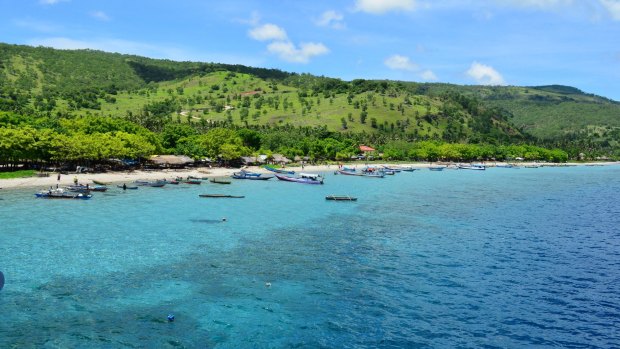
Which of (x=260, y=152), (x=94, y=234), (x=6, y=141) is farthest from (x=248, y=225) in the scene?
(x=260, y=152)

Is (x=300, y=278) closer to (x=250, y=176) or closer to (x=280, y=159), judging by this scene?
(x=250, y=176)

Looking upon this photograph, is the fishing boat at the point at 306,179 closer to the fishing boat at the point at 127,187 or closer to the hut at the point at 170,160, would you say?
the hut at the point at 170,160

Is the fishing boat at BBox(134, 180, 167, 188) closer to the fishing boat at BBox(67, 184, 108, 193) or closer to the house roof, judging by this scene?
the fishing boat at BBox(67, 184, 108, 193)

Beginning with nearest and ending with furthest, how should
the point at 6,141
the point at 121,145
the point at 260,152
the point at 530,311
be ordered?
the point at 530,311
the point at 6,141
the point at 121,145
the point at 260,152

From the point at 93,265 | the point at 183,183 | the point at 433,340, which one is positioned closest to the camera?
the point at 433,340

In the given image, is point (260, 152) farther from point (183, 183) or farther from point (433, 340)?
point (433, 340)
